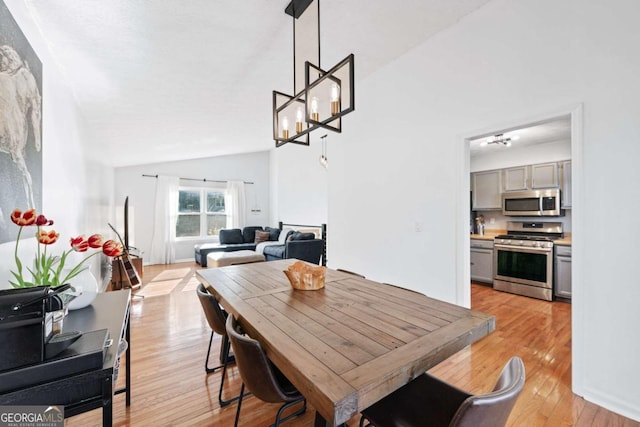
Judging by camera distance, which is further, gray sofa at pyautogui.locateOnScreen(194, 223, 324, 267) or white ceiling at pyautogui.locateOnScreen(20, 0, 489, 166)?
gray sofa at pyautogui.locateOnScreen(194, 223, 324, 267)

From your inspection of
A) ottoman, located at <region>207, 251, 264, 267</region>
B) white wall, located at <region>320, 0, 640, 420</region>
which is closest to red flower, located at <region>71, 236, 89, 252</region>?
white wall, located at <region>320, 0, 640, 420</region>

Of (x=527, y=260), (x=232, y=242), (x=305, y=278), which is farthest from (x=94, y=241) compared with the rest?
(x=232, y=242)

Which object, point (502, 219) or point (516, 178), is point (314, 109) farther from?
point (502, 219)

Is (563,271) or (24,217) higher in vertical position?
(24,217)

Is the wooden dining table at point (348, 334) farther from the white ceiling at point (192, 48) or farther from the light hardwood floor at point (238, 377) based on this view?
the white ceiling at point (192, 48)

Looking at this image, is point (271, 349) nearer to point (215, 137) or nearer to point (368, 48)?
point (368, 48)

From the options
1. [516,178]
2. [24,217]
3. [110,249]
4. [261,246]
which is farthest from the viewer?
[261,246]

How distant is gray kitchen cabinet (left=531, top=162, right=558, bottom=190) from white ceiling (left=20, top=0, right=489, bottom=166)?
2.92 m

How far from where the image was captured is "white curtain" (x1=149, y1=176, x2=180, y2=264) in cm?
654

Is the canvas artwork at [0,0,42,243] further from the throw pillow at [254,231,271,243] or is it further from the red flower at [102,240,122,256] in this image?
the throw pillow at [254,231,271,243]

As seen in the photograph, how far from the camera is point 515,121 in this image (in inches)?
84.4

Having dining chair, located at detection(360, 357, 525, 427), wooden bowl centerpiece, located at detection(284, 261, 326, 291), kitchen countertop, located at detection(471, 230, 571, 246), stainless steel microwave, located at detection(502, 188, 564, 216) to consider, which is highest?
stainless steel microwave, located at detection(502, 188, 564, 216)

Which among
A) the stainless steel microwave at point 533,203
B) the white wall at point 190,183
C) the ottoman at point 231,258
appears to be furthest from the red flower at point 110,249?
the white wall at point 190,183
